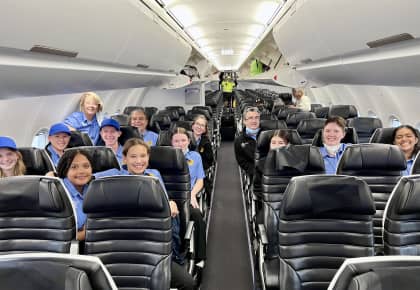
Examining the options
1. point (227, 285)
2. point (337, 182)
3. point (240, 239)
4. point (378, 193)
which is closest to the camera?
point (337, 182)

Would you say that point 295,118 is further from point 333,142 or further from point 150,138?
point 333,142

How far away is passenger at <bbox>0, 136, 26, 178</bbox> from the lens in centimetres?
340

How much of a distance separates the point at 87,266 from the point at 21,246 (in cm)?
180

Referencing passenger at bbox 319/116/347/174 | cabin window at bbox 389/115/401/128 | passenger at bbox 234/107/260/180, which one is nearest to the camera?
passenger at bbox 319/116/347/174

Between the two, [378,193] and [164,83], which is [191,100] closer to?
[164,83]

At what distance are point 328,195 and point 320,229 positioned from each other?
28 centimetres

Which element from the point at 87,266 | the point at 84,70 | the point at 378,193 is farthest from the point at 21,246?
the point at 378,193

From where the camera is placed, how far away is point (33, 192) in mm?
2609

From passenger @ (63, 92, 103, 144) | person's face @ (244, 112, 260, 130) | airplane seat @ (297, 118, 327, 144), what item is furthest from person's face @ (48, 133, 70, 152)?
airplane seat @ (297, 118, 327, 144)

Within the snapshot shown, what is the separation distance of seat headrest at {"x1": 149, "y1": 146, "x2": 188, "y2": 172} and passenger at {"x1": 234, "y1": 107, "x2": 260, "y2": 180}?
6.27 ft

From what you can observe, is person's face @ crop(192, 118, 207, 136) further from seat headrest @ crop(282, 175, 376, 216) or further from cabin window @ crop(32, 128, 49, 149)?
seat headrest @ crop(282, 175, 376, 216)

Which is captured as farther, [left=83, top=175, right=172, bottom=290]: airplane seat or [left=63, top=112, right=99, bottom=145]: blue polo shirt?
[left=63, top=112, right=99, bottom=145]: blue polo shirt

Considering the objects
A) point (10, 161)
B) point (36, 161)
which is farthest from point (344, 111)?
point (10, 161)

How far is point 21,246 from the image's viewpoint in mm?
2797
